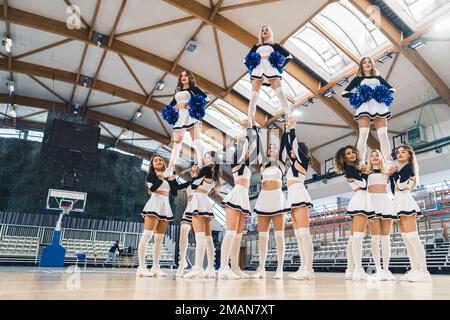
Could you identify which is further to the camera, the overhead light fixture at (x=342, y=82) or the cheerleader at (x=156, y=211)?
the overhead light fixture at (x=342, y=82)

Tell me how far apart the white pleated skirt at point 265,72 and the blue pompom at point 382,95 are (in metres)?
1.05

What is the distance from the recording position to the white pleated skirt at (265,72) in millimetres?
3531

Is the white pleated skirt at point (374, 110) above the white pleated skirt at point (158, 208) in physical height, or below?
above

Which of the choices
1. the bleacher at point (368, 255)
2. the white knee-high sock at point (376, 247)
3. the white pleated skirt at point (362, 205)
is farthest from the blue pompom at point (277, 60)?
the bleacher at point (368, 255)

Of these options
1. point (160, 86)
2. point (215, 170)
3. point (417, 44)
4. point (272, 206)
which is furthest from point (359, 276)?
point (160, 86)

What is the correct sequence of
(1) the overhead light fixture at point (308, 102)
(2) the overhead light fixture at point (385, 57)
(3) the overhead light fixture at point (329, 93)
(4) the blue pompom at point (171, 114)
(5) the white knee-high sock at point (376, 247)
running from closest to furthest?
(5) the white knee-high sock at point (376, 247)
(4) the blue pompom at point (171, 114)
(2) the overhead light fixture at point (385, 57)
(3) the overhead light fixture at point (329, 93)
(1) the overhead light fixture at point (308, 102)

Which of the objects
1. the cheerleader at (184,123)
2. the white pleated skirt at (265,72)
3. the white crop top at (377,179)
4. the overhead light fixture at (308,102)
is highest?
the overhead light fixture at (308,102)

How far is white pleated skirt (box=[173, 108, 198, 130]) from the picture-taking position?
3801 mm

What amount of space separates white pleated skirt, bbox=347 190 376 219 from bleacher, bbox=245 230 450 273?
7280mm

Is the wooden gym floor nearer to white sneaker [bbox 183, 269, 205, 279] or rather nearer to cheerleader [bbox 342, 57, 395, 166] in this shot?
white sneaker [bbox 183, 269, 205, 279]

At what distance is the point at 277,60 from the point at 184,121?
1280 mm

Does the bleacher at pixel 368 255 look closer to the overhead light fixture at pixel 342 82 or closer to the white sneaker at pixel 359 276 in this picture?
the overhead light fixture at pixel 342 82

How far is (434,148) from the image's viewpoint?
9906mm

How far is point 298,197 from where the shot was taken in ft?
10.6
